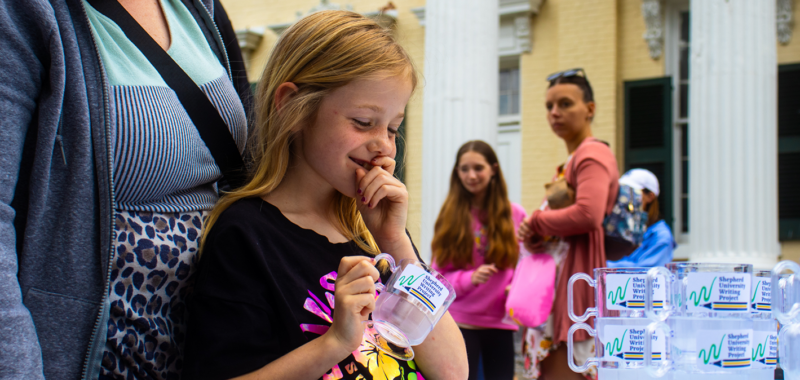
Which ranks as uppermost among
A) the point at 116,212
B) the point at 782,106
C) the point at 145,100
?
the point at 782,106

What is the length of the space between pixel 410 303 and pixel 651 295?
65cm

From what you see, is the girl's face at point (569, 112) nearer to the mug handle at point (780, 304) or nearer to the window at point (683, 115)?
the mug handle at point (780, 304)

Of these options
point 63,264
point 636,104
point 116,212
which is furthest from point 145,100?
point 636,104

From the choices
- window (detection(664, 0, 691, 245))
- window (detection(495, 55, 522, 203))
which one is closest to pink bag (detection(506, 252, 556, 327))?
window (detection(664, 0, 691, 245))

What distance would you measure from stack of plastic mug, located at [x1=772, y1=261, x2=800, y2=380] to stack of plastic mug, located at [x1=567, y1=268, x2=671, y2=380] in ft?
0.93

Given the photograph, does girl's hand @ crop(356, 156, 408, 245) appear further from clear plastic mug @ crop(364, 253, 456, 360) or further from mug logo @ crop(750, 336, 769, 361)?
mug logo @ crop(750, 336, 769, 361)

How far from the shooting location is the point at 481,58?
5457mm

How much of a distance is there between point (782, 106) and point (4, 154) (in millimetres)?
7695

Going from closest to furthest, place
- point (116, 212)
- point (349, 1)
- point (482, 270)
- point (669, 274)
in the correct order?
1. point (116, 212)
2. point (669, 274)
3. point (482, 270)
4. point (349, 1)

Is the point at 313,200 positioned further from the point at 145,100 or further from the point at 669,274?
the point at 669,274

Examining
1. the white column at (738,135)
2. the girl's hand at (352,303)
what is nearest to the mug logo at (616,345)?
the girl's hand at (352,303)

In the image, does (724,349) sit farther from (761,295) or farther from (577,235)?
(577,235)

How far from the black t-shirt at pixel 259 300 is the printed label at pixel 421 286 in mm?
148

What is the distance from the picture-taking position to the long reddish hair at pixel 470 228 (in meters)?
3.71
